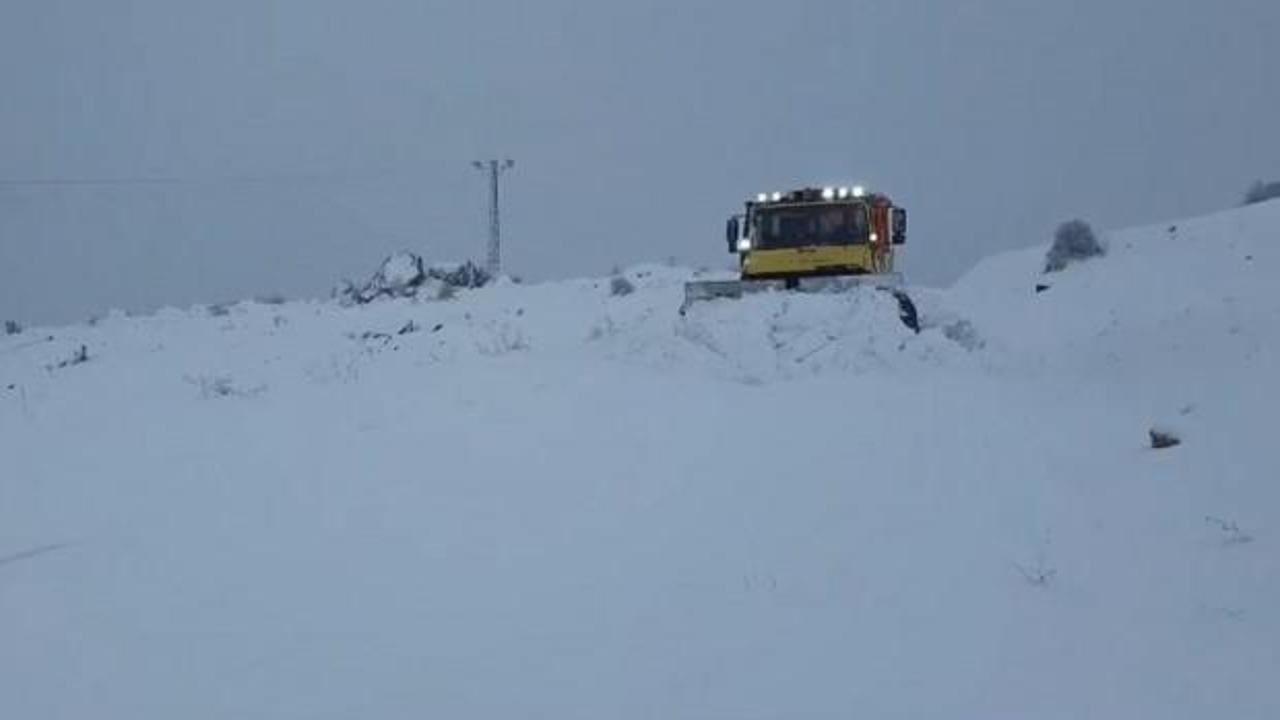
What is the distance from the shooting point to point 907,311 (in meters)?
18.0

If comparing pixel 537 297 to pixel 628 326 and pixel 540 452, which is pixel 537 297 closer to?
pixel 628 326

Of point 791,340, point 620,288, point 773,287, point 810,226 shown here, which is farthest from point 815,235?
point 620,288

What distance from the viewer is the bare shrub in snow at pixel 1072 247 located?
32.9m

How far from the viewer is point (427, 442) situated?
10.2 metres

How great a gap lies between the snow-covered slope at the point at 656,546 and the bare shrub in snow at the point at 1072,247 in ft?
60.7

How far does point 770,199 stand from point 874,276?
2950 millimetres

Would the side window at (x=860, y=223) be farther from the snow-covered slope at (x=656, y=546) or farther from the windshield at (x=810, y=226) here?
the snow-covered slope at (x=656, y=546)

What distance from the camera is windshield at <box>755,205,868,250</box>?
20891 mm

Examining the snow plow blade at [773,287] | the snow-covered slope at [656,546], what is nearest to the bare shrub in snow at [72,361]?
the snow-covered slope at [656,546]

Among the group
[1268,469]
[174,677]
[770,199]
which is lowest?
[174,677]

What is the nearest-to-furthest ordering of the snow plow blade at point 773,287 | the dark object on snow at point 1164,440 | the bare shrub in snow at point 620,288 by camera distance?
the dark object on snow at point 1164,440, the snow plow blade at point 773,287, the bare shrub in snow at point 620,288

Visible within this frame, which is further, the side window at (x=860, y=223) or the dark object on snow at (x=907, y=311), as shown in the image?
the side window at (x=860, y=223)

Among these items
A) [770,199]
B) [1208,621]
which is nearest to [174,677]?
[1208,621]

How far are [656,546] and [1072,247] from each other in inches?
1167
